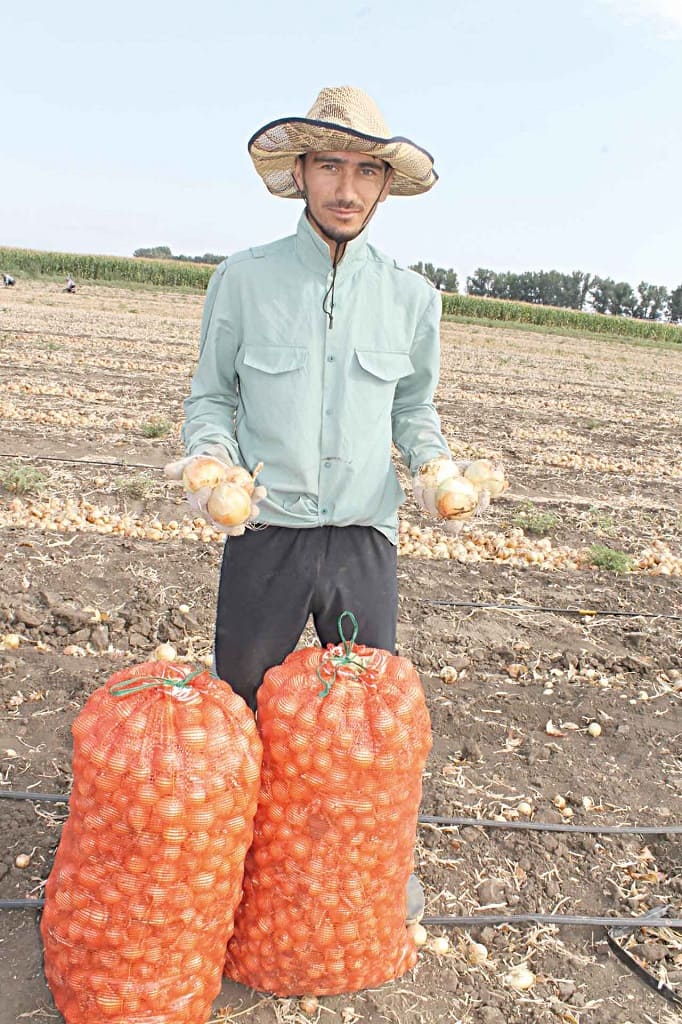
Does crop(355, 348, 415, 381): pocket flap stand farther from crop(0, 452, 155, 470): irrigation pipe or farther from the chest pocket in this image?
crop(0, 452, 155, 470): irrigation pipe

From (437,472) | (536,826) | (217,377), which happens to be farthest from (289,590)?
(536,826)

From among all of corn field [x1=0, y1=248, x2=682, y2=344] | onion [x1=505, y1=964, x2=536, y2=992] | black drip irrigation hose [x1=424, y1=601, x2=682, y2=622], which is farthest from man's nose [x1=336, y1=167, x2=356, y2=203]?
corn field [x1=0, y1=248, x2=682, y2=344]

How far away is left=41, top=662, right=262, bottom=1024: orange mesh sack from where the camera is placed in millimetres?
1683

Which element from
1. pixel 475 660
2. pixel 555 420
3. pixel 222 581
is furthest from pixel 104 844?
pixel 555 420

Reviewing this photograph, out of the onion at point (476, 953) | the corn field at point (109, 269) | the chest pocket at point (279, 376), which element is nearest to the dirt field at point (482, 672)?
the onion at point (476, 953)

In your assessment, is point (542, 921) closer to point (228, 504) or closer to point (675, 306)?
point (228, 504)

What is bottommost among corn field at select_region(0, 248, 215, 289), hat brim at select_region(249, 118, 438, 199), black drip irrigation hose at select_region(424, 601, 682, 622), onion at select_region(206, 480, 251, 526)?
black drip irrigation hose at select_region(424, 601, 682, 622)

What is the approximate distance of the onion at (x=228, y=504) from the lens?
5.92 ft

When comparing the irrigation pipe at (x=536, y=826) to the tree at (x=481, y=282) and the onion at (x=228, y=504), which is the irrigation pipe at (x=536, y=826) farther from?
the tree at (x=481, y=282)

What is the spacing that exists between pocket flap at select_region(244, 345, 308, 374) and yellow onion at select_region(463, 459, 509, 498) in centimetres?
54

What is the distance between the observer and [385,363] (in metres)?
2.17

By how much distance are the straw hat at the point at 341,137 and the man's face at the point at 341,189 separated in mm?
24

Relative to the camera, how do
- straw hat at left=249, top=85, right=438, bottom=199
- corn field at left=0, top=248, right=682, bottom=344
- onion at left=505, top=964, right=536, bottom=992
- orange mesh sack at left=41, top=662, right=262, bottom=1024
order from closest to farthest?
1. orange mesh sack at left=41, top=662, right=262, bottom=1024
2. straw hat at left=249, top=85, right=438, bottom=199
3. onion at left=505, top=964, right=536, bottom=992
4. corn field at left=0, top=248, right=682, bottom=344

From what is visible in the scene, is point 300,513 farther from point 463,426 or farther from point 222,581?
point 463,426
